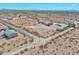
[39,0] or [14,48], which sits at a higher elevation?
[39,0]

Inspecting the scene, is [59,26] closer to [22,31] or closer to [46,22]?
[46,22]

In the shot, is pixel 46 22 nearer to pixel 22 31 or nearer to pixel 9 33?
pixel 22 31

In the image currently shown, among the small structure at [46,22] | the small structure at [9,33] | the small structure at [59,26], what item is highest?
the small structure at [46,22]

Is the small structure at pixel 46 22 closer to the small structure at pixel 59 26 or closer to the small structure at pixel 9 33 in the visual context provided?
Result: the small structure at pixel 59 26

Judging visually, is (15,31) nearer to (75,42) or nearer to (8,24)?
(8,24)

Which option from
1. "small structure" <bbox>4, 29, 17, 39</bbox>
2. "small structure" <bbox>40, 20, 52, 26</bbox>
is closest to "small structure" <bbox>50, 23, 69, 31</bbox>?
"small structure" <bbox>40, 20, 52, 26</bbox>

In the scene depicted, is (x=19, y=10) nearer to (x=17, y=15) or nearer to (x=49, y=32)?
(x=17, y=15)

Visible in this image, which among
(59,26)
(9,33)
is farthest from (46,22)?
(9,33)

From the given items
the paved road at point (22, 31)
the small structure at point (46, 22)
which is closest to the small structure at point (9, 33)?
the paved road at point (22, 31)

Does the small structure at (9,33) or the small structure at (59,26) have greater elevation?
the small structure at (59,26)
